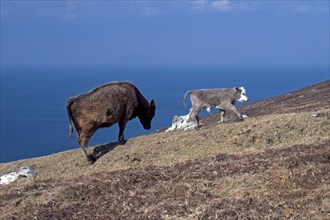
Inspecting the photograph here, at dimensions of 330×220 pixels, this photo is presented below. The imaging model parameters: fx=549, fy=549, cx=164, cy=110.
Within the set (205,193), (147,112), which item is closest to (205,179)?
(205,193)

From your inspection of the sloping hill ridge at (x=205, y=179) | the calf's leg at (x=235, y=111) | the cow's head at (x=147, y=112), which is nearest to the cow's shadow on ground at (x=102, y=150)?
the sloping hill ridge at (x=205, y=179)

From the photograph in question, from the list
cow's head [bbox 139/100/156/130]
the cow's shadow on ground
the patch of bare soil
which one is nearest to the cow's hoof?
the cow's shadow on ground

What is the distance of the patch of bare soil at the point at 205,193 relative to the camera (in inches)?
500

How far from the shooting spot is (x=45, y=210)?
15469 mm

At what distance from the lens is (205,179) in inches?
634

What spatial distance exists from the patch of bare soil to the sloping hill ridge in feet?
0.08

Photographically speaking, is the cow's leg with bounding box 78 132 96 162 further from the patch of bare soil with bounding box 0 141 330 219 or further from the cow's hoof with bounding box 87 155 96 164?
the patch of bare soil with bounding box 0 141 330 219

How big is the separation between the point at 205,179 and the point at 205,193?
133cm

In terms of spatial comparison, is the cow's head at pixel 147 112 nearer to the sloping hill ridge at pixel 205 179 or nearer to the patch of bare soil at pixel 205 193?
the sloping hill ridge at pixel 205 179

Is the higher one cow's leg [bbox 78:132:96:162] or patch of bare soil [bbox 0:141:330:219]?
patch of bare soil [bbox 0:141:330:219]

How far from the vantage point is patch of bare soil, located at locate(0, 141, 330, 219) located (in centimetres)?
1269

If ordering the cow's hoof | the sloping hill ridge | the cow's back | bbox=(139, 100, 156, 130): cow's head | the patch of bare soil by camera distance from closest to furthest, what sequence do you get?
the patch of bare soil, the sloping hill ridge, the cow's hoof, the cow's back, bbox=(139, 100, 156, 130): cow's head

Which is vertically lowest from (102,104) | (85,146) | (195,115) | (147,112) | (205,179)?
(85,146)

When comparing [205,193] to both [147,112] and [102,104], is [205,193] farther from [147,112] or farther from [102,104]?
[147,112]
